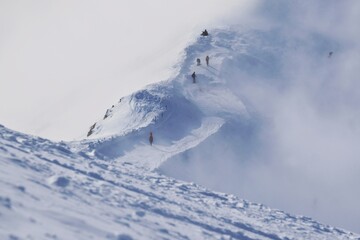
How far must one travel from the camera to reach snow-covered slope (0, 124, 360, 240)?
10234 millimetres

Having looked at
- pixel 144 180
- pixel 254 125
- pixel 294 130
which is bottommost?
pixel 144 180

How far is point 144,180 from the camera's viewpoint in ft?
56.6

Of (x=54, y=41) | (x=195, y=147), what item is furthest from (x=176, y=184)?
(x=54, y=41)

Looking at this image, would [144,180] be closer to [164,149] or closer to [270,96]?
[164,149]

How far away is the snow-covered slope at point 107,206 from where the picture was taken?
10234 millimetres

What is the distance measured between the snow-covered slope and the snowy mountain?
0.03 m

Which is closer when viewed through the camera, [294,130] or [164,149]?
[164,149]

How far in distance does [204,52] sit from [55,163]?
1565 inches

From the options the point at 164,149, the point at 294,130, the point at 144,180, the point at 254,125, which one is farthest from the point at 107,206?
Answer: the point at 294,130

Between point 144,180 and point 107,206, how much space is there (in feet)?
15.8

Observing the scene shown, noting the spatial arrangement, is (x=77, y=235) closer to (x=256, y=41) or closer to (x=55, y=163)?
(x=55, y=163)

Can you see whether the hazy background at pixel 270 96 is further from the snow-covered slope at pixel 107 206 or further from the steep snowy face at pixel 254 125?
the snow-covered slope at pixel 107 206

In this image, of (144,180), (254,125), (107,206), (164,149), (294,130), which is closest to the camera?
(107,206)

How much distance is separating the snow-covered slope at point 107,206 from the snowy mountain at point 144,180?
0.03 m
